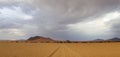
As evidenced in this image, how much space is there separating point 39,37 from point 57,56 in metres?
76.4

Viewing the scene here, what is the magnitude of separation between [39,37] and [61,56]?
76.0 metres

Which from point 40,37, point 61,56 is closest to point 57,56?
point 61,56

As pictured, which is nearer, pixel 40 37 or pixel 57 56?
pixel 57 56

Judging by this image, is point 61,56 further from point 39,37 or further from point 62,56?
point 39,37

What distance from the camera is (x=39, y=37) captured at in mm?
99875

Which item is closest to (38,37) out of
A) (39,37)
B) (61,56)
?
(39,37)

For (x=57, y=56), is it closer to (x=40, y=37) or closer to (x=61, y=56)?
(x=61, y=56)

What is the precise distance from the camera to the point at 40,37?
99812mm

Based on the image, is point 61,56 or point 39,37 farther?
point 39,37

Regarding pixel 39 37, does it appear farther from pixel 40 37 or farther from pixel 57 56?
pixel 57 56

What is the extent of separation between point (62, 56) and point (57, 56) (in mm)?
665

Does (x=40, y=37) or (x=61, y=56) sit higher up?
(x=40, y=37)

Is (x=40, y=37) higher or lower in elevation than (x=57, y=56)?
higher

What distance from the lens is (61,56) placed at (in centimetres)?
2436
